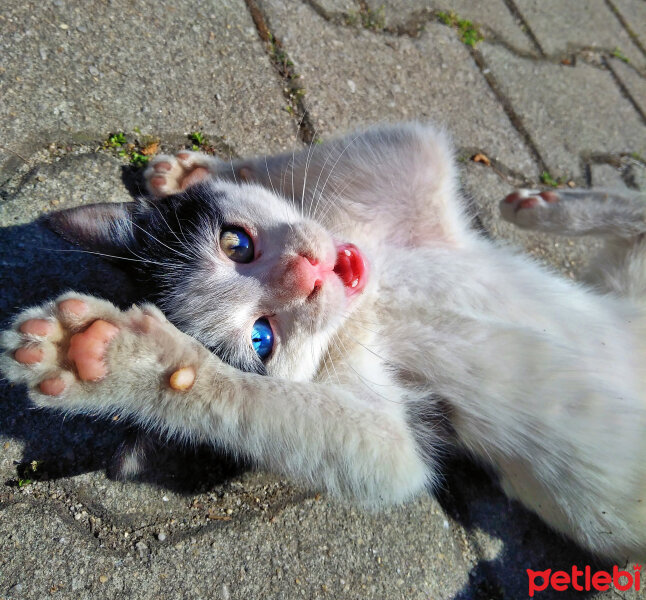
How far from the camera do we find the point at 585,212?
4.67 feet

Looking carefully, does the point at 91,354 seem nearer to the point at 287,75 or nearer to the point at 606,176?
the point at 287,75

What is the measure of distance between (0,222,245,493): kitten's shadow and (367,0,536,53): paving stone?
1.42 meters

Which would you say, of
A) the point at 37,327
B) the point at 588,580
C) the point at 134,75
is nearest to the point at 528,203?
the point at 588,580

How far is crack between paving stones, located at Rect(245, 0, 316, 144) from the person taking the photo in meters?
1.60

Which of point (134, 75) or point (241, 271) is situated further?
point (134, 75)

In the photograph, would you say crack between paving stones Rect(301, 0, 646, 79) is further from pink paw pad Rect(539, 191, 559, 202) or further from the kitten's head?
the kitten's head

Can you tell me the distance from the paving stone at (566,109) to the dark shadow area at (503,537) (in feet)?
4.08

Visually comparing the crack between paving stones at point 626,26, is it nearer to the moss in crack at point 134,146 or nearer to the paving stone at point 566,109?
the paving stone at point 566,109

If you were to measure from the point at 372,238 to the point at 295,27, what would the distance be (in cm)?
87

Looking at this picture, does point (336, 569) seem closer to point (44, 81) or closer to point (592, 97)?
point (44, 81)

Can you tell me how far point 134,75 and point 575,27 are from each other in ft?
6.81

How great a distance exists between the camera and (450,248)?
1329 mm

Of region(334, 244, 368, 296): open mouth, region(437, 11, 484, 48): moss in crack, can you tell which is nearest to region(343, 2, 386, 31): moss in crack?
region(437, 11, 484, 48): moss in crack

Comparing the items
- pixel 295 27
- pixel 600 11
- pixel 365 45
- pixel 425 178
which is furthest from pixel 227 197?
pixel 600 11
